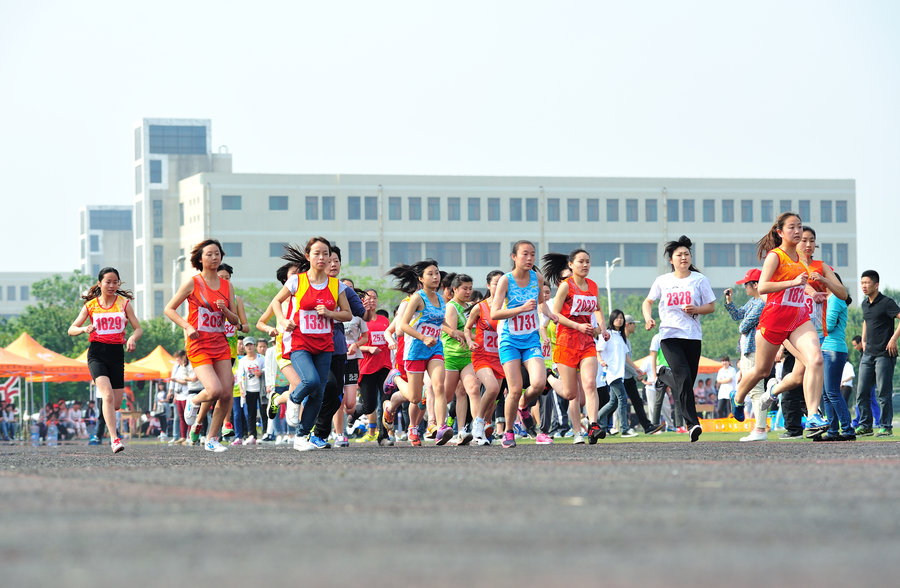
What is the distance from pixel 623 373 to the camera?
69.6 ft

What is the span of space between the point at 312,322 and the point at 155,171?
126 m

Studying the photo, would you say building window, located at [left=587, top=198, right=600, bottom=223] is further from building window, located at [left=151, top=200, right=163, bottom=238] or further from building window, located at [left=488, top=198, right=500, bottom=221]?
building window, located at [left=151, top=200, right=163, bottom=238]

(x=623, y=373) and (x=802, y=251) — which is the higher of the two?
(x=802, y=251)

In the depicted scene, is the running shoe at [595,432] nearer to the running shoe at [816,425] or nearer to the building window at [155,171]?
the running shoe at [816,425]

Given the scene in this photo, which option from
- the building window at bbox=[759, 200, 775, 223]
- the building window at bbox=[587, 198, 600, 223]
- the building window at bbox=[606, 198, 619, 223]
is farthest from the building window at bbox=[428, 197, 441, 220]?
the building window at bbox=[759, 200, 775, 223]

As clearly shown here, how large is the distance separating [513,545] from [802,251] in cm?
1047

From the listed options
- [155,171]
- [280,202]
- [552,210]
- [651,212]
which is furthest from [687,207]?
[155,171]

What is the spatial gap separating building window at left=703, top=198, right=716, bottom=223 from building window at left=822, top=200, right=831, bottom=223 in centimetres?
962

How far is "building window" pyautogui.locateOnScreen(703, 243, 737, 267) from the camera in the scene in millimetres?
119450

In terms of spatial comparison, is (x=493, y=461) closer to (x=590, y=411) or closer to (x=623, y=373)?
(x=590, y=411)

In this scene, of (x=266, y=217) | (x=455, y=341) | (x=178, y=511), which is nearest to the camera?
(x=178, y=511)

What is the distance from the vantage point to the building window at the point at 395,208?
11575cm

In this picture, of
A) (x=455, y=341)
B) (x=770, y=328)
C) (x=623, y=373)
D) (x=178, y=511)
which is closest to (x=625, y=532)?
(x=178, y=511)

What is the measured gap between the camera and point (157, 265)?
130250 mm
